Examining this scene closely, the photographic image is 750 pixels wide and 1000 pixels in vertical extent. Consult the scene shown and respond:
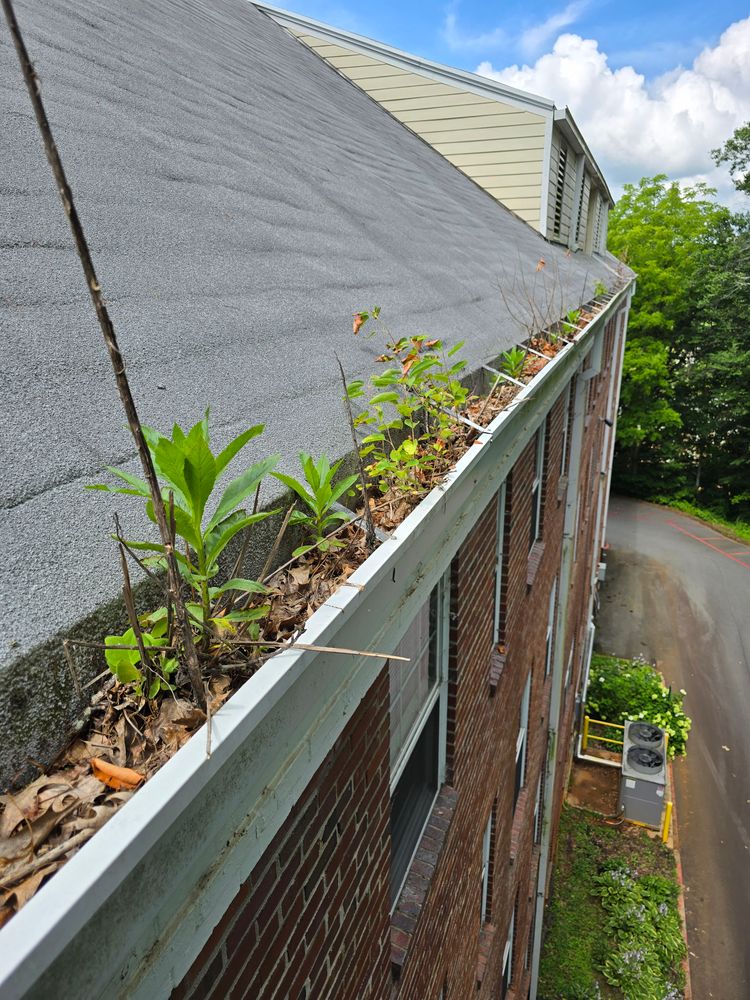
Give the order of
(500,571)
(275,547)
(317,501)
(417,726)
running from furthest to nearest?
(500,571)
(417,726)
(317,501)
(275,547)

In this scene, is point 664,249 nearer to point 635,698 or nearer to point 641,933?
point 635,698

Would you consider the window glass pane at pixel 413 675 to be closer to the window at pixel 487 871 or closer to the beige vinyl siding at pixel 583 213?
the window at pixel 487 871

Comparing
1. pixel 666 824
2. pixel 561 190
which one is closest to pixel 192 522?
pixel 561 190

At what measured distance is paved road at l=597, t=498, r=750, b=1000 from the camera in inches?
469

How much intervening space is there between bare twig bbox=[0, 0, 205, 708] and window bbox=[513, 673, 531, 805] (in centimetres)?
653

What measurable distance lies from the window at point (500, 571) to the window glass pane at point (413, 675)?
4.73ft

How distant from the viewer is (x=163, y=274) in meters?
2.46

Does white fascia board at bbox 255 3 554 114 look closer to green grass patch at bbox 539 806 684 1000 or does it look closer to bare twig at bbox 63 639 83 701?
bare twig at bbox 63 639 83 701

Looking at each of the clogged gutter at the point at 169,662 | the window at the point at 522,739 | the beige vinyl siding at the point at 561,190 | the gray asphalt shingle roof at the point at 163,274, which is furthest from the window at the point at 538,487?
the beige vinyl siding at the point at 561,190

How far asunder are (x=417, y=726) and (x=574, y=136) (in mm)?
12795

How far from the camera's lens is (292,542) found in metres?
1.84

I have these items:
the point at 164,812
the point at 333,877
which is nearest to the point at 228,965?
the point at 333,877

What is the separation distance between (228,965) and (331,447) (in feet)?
4.67

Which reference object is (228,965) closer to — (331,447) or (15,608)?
(15,608)
